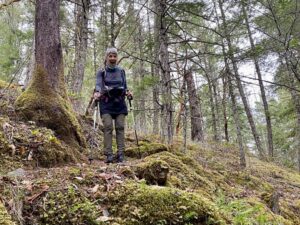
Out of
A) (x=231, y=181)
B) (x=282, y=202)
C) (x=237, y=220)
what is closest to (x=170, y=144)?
(x=231, y=181)

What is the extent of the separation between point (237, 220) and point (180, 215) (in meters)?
0.82

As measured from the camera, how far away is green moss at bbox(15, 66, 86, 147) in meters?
5.40

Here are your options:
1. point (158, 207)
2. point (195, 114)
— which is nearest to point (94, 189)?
point (158, 207)

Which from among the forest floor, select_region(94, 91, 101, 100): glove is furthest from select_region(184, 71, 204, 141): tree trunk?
the forest floor

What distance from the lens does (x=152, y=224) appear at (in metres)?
2.79

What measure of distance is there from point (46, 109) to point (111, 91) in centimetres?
113

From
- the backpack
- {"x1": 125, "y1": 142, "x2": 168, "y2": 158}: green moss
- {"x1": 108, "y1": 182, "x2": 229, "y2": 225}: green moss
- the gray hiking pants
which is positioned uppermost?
the backpack

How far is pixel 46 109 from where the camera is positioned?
17.9 ft

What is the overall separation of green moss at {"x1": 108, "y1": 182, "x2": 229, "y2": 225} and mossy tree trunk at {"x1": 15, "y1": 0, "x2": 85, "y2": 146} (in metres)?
2.72

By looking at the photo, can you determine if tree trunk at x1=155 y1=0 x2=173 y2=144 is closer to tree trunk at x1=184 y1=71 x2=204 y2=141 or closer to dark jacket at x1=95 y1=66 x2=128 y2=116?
dark jacket at x1=95 y1=66 x2=128 y2=116

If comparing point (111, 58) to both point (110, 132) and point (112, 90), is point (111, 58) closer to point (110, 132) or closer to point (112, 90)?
point (112, 90)

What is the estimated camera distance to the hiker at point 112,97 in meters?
5.79

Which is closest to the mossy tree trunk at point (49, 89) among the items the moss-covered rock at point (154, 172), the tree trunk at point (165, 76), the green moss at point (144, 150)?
the green moss at point (144, 150)

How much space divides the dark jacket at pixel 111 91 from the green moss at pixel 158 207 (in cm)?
Answer: 286
